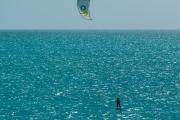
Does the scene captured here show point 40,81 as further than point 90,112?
Yes

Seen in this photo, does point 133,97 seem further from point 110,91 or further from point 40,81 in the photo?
point 40,81

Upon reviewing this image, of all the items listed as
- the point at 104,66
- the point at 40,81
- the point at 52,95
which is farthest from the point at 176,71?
the point at 52,95

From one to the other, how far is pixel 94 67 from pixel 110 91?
6131cm

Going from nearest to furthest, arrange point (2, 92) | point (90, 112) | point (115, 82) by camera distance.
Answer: point (90, 112) < point (2, 92) < point (115, 82)

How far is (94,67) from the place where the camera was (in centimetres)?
19225
